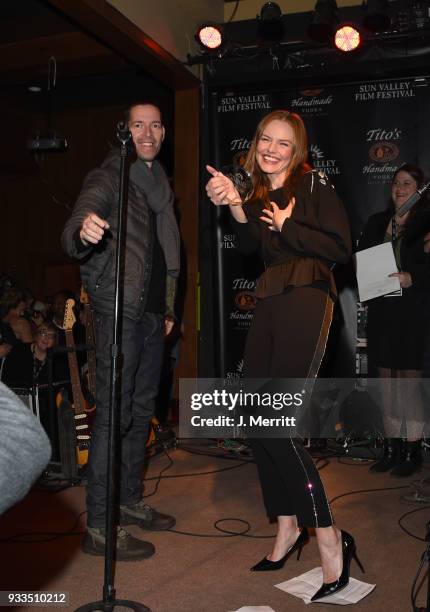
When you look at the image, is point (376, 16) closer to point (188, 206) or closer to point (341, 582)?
point (188, 206)

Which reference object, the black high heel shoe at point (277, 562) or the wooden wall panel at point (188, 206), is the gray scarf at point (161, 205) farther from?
the wooden wall panel at point (188, 206)

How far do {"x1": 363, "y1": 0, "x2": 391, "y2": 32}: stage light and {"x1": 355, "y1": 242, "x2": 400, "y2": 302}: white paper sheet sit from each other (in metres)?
1.97

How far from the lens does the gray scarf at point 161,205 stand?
Result: 3.15 meters

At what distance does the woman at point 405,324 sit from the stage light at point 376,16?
1482 millimetres

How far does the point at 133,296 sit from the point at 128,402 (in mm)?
499

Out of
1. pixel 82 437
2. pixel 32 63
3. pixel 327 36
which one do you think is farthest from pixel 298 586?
pixel 32 63

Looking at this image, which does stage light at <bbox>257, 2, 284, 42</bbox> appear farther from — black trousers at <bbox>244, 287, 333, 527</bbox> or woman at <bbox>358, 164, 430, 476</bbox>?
black trousers at <bbox>244, 287, 333, 527</bbox>

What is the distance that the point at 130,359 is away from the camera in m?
3.01

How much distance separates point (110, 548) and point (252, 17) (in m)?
5.42

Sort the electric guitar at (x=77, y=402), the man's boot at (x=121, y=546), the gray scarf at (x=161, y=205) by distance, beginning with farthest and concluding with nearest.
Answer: the electric guitar at (x=77, y=402) < the gray scarf at (x=161, y=205) < the man's boot at (x=121, y=546)

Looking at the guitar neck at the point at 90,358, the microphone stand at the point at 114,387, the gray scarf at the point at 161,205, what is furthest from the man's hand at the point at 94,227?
the guitar neck at the point at 90,358

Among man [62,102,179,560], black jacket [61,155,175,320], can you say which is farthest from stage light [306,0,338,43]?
black jacket [61,155,175,320]

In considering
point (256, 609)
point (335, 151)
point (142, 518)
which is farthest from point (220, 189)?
point (335, 151)

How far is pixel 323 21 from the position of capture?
5254 mm
